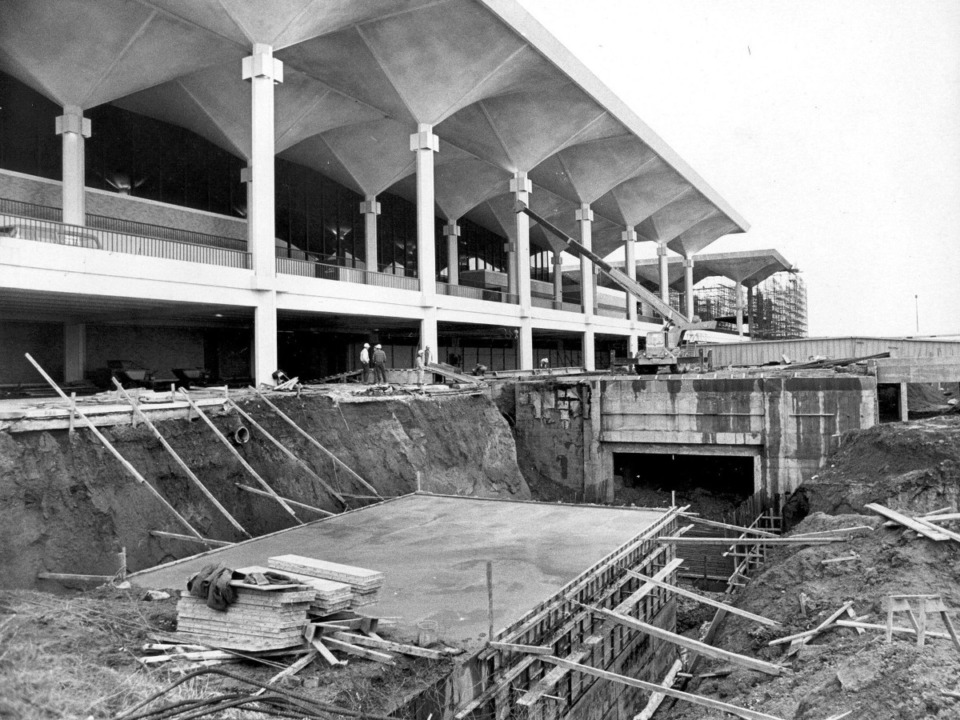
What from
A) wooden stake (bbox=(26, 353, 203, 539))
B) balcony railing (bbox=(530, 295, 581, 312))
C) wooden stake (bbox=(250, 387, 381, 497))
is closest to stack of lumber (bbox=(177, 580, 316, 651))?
wooden stake (bbox=(26, 353, 203, 539))

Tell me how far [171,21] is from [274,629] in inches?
821

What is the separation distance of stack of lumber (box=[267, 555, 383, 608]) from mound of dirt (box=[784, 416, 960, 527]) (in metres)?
12.5

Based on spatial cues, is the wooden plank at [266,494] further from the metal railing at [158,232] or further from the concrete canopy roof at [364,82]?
the concrete canopy roof at [364,82]

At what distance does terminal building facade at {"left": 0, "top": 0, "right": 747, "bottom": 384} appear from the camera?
21500 mm

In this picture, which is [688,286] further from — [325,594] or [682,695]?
[325,594]

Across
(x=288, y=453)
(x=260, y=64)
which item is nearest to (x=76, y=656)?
(x=288, y=453)

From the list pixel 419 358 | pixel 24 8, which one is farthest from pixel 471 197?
pixel 24 8

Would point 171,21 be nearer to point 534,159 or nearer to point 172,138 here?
point 172,138

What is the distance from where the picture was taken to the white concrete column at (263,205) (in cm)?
2255

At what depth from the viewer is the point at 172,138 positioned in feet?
93.8

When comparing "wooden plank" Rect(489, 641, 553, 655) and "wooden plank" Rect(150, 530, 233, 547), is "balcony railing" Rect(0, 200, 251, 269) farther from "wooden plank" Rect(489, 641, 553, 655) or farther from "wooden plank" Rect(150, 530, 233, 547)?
"wooden plank" Rect(489, 641, 553, 655)

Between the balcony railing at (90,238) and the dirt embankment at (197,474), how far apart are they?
7.89 m

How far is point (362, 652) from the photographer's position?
7559 mm

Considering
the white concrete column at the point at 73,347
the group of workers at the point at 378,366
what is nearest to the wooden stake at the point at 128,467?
the group of workers at the point at 378,366
